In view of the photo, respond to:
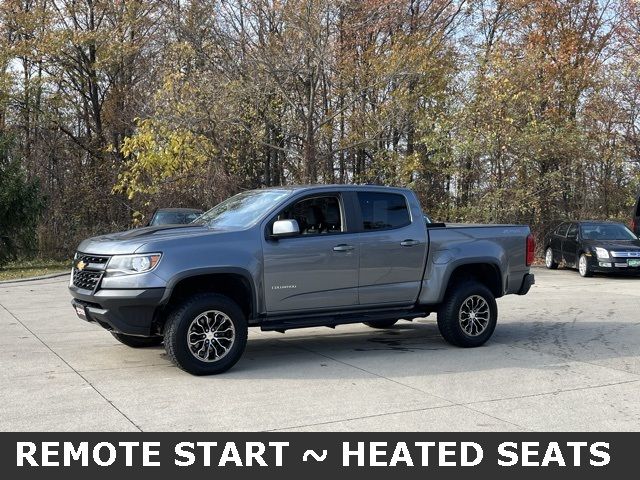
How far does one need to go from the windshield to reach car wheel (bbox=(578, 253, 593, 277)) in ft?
42.5

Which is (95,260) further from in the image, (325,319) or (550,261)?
(550,261)

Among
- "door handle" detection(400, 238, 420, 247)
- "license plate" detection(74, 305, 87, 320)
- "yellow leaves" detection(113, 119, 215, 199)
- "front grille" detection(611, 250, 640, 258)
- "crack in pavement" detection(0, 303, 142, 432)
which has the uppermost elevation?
"yellow leaves" detection(113, 119, 215, 199)

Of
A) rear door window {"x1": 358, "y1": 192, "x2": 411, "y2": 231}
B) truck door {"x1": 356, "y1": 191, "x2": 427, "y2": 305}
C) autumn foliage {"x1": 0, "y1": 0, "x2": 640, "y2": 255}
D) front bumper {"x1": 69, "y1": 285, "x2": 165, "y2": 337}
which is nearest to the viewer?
front bumper {"x1": 69, "y1": 285, "x2": 165, "y2": 337}

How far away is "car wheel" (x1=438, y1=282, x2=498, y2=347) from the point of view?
9.28 meters

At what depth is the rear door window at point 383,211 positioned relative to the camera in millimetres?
8938

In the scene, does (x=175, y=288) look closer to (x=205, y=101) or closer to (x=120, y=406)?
(x=120, y=406)

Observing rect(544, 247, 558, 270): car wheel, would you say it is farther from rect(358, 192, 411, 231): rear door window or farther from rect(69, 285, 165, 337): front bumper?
rect(69, 285, 165, 337): front bumper

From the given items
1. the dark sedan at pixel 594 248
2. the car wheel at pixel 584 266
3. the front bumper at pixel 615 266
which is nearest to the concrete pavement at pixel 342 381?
the front bumper at pixel 615 266

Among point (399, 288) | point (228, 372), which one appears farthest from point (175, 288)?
point (399, 288)

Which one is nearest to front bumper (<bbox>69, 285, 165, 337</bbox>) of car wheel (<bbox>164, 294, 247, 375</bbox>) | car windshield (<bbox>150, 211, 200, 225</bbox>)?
car wheel (<bbox>164, 294, 247, 375</bbox>)

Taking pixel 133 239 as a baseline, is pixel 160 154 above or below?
above

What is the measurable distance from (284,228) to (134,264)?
158 centimetres

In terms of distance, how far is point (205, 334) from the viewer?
772 centimetres

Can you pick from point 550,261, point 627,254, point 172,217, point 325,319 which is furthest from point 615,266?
point 325,319
